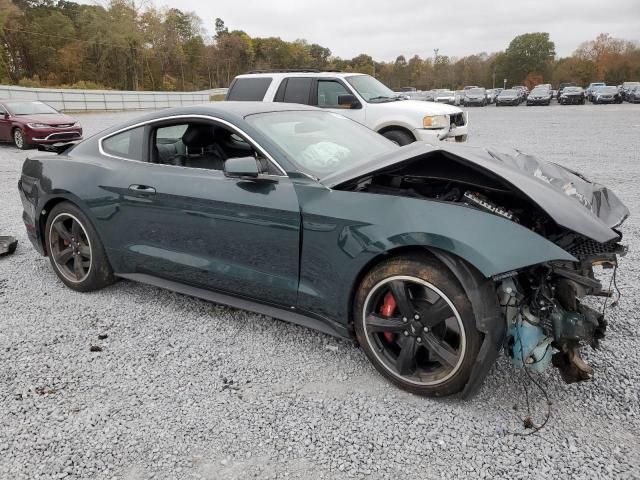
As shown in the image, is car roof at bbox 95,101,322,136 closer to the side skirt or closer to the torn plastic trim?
the side skirt

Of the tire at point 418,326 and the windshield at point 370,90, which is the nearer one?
the tire at point 418,326

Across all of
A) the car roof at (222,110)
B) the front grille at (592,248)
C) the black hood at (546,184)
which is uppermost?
the car roof at (222,110)

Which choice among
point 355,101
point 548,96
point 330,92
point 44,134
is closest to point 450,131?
point 355,101

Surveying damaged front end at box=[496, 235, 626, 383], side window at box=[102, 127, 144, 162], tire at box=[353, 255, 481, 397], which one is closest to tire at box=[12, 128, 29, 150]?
side window at box=[102, 127, 144, 162]

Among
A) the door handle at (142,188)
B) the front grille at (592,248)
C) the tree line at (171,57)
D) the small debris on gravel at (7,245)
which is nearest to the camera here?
the front grille at (592,248)

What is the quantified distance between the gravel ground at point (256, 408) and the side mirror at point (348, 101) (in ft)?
21.8

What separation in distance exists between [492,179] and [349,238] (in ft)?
2.76

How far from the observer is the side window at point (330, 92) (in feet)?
31.2

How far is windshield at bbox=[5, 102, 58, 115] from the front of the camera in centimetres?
1441

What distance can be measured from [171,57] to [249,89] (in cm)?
6883

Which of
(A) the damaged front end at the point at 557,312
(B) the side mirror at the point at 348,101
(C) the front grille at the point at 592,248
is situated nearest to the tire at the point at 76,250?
(A) the damaged front end at the point at 557,312

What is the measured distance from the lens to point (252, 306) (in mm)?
3219

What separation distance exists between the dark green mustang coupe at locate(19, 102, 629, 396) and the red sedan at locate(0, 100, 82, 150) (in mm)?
11385

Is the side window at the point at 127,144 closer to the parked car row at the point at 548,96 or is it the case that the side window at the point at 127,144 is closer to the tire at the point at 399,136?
the tire at the point at 399,136
